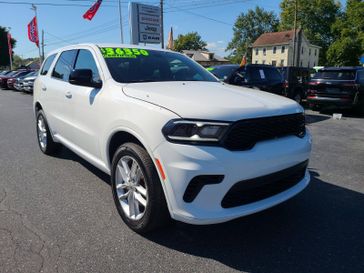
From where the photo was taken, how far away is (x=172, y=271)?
2590 mm

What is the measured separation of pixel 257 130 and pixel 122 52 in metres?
2.11

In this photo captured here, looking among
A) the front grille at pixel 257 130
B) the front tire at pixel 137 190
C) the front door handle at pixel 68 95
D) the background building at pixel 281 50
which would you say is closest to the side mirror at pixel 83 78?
the front door handle at pixel 68 95

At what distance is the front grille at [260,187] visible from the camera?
2.64 m

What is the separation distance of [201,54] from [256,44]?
13.7m

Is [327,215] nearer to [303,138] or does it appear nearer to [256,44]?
[303,138]

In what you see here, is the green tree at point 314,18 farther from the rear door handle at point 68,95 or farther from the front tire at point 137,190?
the front tire at point 137,190

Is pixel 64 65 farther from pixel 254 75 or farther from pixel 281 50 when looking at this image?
pixel 281 50

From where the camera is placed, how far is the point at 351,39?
185 ft

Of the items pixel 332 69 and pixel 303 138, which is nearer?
pixel 303 138

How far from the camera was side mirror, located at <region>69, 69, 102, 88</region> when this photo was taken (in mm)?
3515

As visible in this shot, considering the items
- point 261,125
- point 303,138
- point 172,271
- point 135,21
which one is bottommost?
point 172,271

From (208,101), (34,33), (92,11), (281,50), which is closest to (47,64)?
(208,101)

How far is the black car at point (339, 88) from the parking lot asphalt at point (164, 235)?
23.0 feet

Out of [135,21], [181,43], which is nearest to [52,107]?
[135,21]
